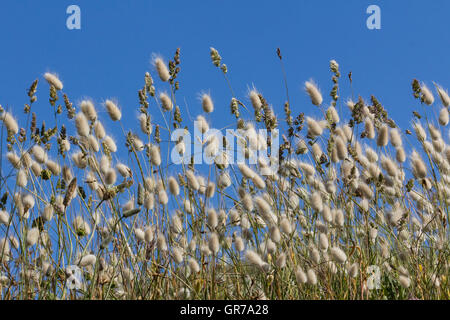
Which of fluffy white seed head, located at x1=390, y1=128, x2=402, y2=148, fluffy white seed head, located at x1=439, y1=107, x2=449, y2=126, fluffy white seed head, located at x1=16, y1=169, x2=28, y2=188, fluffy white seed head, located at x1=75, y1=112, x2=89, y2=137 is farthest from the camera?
fluffy white seed head, located at x1=439, y1=107, x2=449, y2=126

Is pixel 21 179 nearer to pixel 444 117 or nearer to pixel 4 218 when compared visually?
pixel 4 218

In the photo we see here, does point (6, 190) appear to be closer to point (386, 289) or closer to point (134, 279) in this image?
point (134, 279)

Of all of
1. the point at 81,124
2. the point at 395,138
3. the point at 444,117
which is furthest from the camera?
the point at 444,117

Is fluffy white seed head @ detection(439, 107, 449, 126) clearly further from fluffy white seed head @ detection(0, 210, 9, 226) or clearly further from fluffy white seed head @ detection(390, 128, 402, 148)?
fluffy white seed head @ detection(0, 210, 9, 226)

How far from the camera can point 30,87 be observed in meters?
3.73

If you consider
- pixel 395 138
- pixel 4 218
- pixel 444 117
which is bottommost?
pixel 4 218

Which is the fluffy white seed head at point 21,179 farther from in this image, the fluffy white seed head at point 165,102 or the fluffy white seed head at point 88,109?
the fluffy white seed head at point 165,102

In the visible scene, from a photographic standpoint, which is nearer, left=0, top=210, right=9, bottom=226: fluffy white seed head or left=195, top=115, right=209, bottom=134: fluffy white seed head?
left=0, top=210, right=9, bottom=226: fluffy white seed head

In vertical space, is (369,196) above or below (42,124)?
below

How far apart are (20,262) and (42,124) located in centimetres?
80

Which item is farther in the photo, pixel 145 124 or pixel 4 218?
pixel 145 124

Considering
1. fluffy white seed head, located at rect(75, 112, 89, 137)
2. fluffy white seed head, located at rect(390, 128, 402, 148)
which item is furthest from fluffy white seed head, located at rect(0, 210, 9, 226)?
fluffy white seed head, located at rect(390, 128, 402, 148)

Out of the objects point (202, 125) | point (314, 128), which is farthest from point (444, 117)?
point (202, 125)
